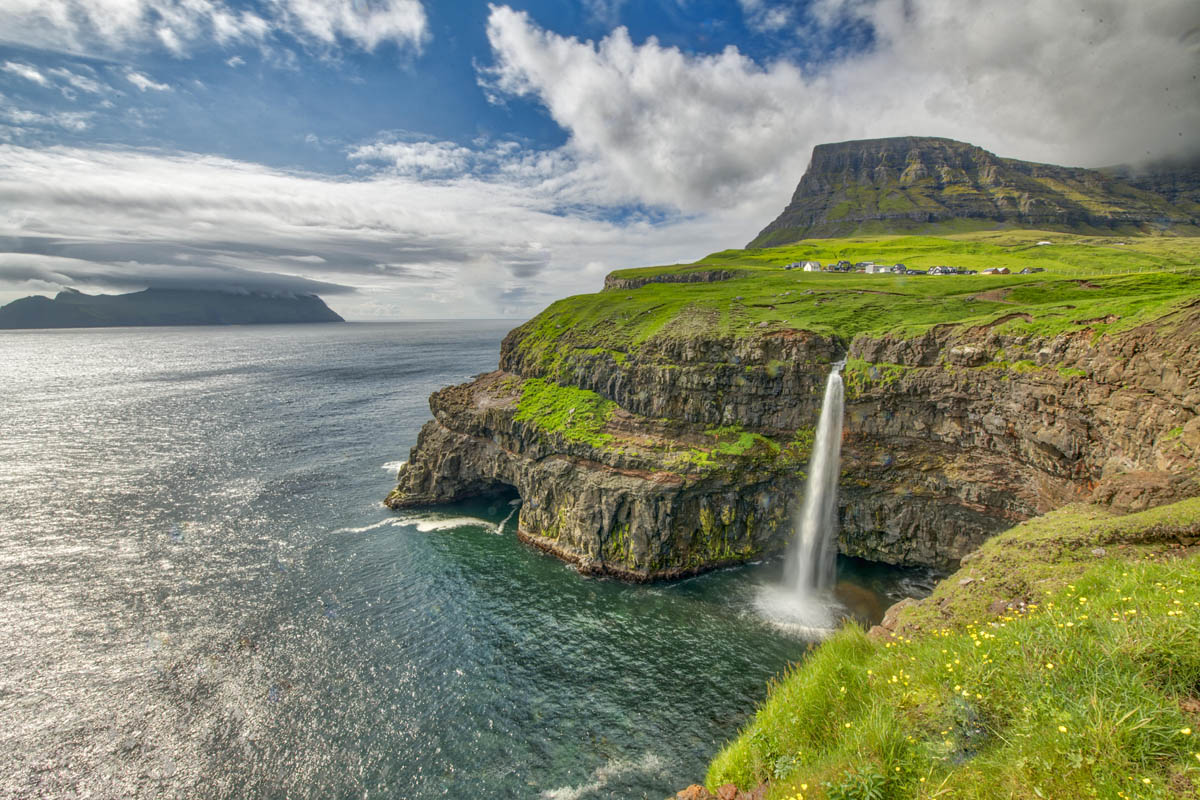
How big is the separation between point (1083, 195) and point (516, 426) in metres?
229

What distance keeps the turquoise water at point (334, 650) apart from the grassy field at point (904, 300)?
25.4 metres

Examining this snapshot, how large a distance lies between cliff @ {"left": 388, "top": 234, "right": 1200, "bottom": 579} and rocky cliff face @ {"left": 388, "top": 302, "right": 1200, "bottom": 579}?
15 cm

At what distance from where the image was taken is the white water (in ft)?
137

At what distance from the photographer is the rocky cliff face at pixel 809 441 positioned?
33.6m

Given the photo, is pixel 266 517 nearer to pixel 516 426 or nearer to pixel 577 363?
pixel 516 426

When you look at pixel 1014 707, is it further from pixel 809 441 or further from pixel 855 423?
pixel 809 441

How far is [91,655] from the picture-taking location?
33625 millimetres

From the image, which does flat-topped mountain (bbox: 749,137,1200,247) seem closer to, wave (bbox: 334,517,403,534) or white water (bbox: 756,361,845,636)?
white water (bbox: 756,361,845,636)

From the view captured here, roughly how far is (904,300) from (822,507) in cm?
2998

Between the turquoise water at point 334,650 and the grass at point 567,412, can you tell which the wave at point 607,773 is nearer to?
the turquoise water at point 334,650

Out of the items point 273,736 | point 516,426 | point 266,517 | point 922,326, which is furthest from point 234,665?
point 922,326

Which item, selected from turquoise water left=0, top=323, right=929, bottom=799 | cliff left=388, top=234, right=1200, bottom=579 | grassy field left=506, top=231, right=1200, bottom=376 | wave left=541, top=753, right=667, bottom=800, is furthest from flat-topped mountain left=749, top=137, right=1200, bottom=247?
wave left=541, top=753, right=667, bottom=800

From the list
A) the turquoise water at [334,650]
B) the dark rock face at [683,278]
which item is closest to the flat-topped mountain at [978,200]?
the dark rock face at [683,278]

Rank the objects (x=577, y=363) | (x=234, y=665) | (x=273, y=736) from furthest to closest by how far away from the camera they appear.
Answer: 1. (x=577, y=363)
2. (x=234, y=665)
3. (x=273, y=736)
